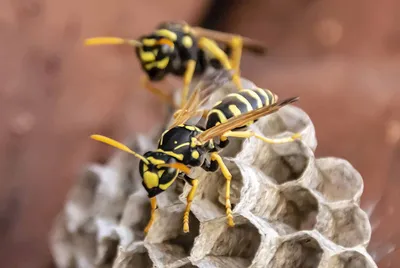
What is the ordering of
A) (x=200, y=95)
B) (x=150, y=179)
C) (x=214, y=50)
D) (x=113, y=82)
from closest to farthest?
(x=150, y=179), (x=200, y=95), (x=214, y=50), (x=113, y=82)

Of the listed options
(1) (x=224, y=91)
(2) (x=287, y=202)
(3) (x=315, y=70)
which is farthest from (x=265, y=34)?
(2) (x=287, y=202)

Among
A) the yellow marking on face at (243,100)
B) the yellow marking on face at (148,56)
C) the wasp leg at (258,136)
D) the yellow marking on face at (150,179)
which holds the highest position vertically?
the yellow marking on face at (243,100)

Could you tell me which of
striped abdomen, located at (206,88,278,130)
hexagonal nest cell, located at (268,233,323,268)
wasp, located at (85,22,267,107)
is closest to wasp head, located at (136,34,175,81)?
wasp, located at (85,22,267,107)

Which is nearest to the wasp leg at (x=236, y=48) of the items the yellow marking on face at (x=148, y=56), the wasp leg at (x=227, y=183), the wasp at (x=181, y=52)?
the wasp at (x=181, y=52)

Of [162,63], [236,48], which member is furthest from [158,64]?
[236,48]

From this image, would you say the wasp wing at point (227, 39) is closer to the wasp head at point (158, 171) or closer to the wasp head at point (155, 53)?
the wasp head at point (155, 53)

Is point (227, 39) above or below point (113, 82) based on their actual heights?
above

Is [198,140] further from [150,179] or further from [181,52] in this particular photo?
[181,52]
